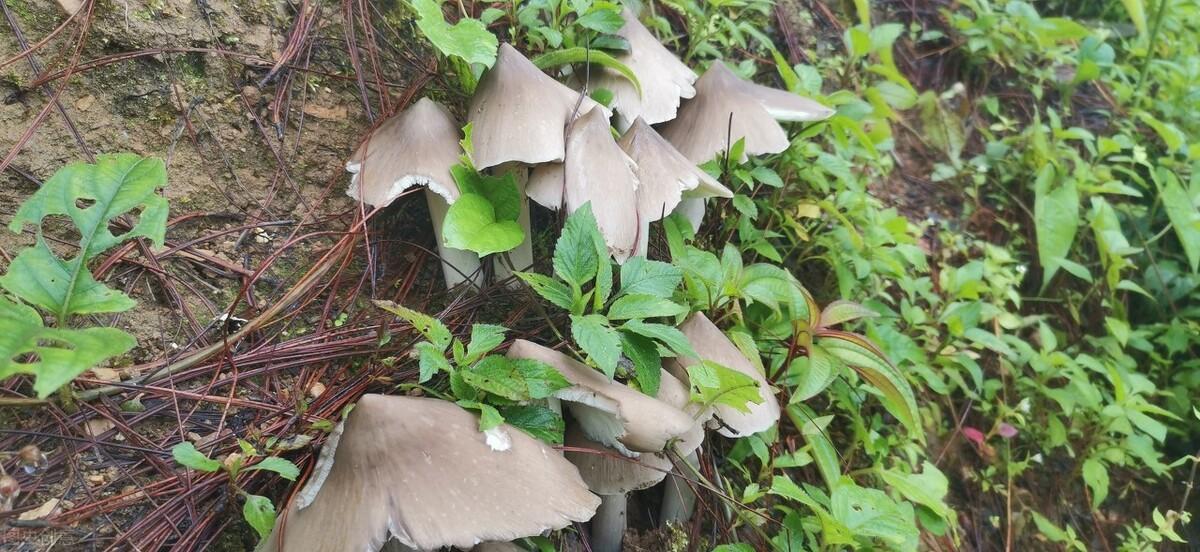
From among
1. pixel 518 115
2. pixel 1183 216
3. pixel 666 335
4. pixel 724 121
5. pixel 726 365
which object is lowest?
pixel 1183 216

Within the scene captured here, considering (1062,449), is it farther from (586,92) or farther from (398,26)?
(398,26)

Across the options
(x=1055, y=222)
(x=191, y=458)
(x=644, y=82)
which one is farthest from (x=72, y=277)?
(x=1055, y=222)

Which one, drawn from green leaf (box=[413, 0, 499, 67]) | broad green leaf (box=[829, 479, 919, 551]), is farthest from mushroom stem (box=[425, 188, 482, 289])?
broad green leaf (box=[829, 479, 919, 551])

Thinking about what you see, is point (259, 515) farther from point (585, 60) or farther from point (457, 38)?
point (585, 60)

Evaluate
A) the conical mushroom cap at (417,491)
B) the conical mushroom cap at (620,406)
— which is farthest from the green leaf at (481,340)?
the conical mushroom cap at (417,491)

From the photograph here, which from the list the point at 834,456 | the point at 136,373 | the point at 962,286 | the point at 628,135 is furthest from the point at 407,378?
the point at 962,286

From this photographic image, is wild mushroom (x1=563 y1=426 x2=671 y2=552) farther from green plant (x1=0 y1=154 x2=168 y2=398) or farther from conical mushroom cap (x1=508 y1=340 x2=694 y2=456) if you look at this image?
green plant (x1=0 y1=154 x2=168 y2=398)

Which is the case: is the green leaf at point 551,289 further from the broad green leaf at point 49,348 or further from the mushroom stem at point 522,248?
the broad green leaf at point 49,348
